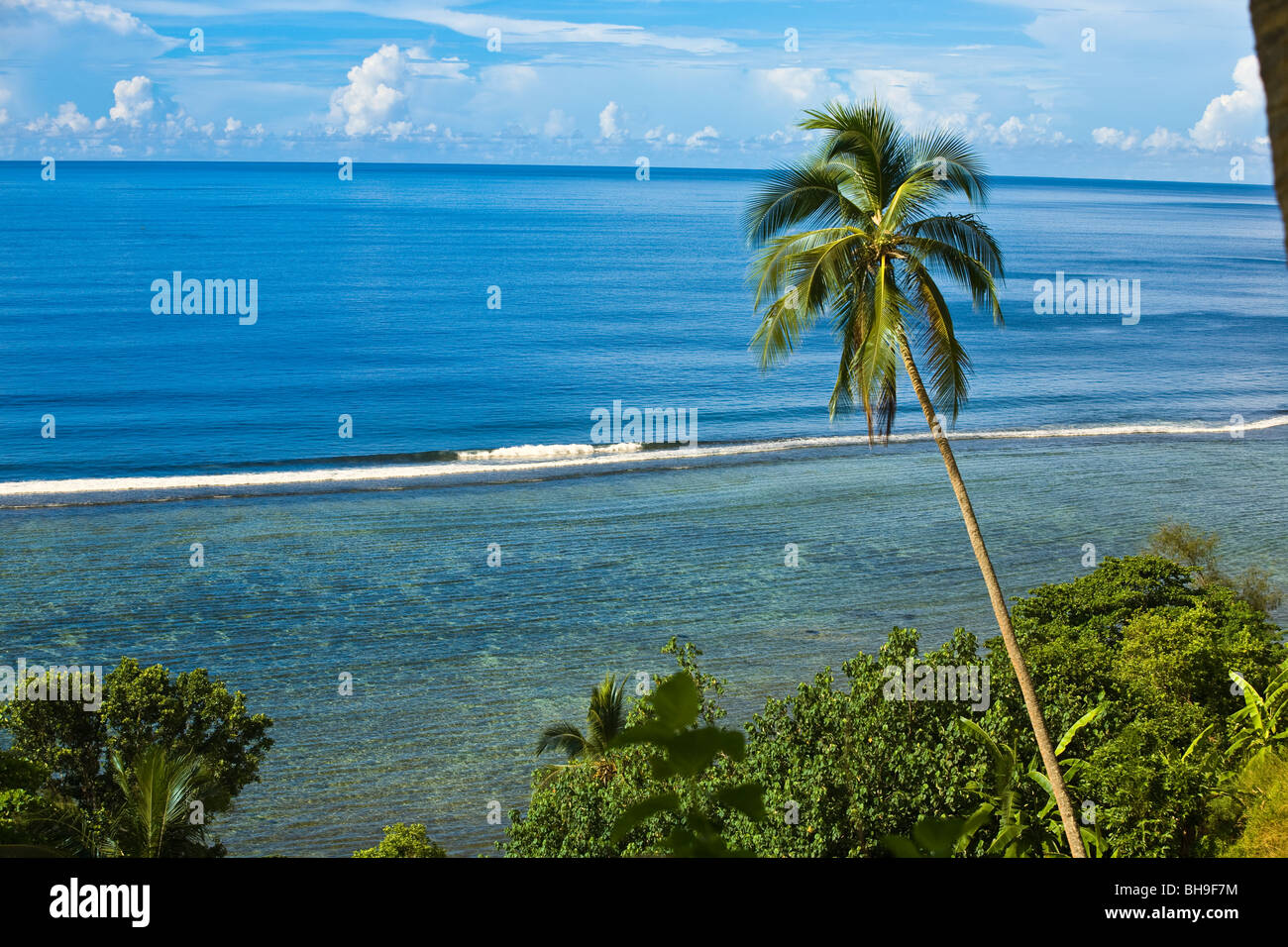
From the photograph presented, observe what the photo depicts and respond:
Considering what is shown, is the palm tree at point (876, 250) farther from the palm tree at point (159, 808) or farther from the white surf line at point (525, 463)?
the white surf line at point (525, 463)

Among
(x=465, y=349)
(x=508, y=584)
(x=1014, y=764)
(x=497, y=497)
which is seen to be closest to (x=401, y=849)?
(x=1014, y=764)

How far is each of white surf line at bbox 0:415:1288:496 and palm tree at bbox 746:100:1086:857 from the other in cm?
3657

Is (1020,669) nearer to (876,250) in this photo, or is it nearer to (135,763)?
(876,250)

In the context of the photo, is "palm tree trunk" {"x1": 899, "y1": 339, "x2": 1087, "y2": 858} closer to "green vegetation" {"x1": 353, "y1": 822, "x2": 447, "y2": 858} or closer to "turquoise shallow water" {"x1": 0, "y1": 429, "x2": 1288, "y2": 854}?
"green vegetation" {"x1": 353, "y1": 822, "x2": 447, "y2": 858}

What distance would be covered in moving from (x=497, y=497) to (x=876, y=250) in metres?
33.5

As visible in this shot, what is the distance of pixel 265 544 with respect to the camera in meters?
39.8

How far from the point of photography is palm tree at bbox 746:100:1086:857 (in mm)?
14422

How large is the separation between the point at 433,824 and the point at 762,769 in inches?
371

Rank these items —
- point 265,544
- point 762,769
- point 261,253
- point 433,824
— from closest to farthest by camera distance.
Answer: point 762,769, point 433,824, point 265,544, point 261,253

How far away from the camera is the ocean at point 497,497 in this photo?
29.3 metres

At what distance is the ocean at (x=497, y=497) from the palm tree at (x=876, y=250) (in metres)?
13.0

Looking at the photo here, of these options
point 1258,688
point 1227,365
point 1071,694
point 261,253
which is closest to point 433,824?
point 1071,694

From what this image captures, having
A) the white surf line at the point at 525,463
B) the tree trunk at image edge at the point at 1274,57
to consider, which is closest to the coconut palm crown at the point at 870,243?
the tree trunk at image edge at the point at 1274,57
